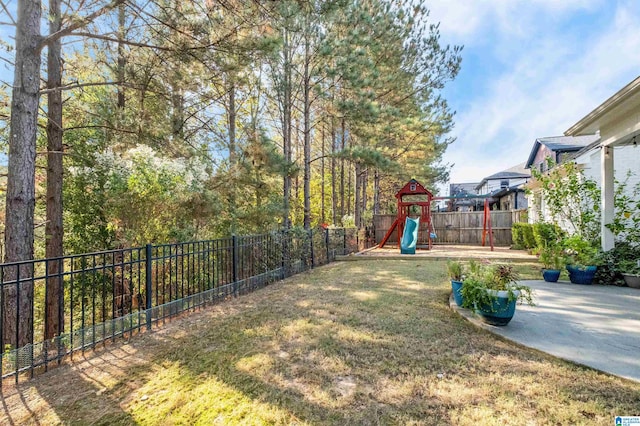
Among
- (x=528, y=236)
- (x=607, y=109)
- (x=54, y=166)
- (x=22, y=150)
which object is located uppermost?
(x=607, y=109)

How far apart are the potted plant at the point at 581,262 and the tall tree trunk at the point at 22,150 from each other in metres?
8.14

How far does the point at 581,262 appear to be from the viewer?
17.5ft

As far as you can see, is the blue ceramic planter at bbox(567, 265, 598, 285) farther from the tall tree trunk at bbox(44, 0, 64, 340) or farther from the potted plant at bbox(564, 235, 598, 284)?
the tall tree trunk at bbox(44, 0, 64, 340)

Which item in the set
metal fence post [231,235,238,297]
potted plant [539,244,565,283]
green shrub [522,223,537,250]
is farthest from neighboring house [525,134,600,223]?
metal fence post [231,235,238,297]

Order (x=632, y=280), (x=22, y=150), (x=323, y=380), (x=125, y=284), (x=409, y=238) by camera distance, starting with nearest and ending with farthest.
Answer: (x=323, y=380)
(x=22, y=150)
(x=632, y=280)
(x=125, y=284)
(x=409, y=238)

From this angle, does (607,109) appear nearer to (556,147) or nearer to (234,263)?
(234,263)

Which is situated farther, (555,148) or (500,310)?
(555,148)

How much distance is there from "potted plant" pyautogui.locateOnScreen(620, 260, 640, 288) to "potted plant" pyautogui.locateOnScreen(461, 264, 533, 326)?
3291 mm

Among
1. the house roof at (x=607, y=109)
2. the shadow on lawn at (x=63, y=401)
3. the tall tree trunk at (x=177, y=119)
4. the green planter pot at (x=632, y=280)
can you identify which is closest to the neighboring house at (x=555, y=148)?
the house roof at (x=607, y=109)

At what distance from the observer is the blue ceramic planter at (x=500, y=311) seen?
3121 mm

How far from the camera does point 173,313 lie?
4.04m

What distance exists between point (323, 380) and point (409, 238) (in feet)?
30.1

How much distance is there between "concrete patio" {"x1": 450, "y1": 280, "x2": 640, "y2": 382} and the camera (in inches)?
96.8

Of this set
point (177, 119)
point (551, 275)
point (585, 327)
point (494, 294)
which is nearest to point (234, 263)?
point (494, 294)
